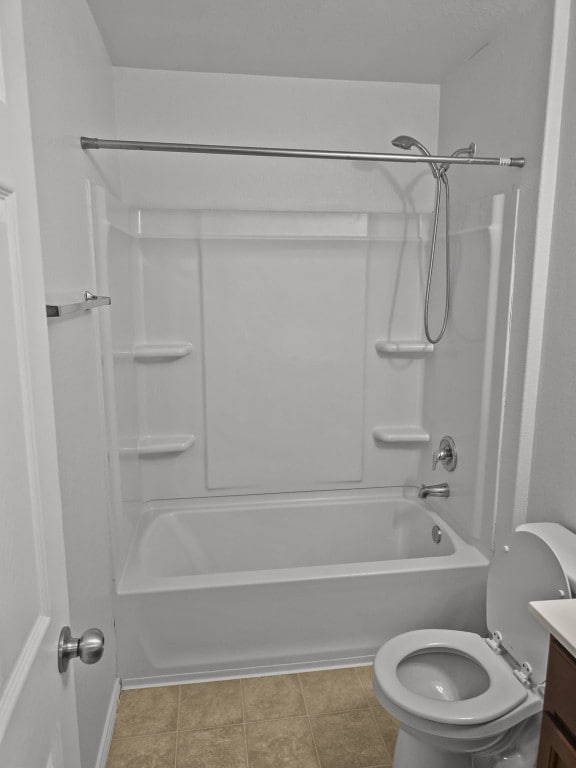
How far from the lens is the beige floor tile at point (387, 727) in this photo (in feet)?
6.31

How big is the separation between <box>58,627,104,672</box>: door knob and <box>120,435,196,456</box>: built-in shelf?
1.70 metres

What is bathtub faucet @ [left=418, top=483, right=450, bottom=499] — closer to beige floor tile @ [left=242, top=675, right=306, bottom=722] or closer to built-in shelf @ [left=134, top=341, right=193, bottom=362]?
beige floor tile @ [left=242, top=675, right=306, bottom=722]

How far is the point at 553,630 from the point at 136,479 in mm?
1865

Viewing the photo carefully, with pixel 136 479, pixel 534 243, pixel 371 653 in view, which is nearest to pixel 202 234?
pixel 136 479

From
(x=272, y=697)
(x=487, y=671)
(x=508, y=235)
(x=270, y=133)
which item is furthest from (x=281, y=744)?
(x=270, y=133)

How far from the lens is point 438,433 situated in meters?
2.68

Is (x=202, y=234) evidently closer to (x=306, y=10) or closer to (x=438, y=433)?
(x=306, y=10)

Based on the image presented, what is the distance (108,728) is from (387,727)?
0.96 m

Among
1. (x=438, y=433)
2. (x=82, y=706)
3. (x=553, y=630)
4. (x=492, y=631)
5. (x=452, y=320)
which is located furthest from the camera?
(x=438, y=433)

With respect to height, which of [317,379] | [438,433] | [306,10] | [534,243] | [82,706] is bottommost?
[82,706]

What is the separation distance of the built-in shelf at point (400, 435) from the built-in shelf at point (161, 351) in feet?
3.37

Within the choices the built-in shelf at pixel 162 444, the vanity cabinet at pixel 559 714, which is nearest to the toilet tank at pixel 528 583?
the vanity cabinet at pixel 559 714

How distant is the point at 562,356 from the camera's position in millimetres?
1801

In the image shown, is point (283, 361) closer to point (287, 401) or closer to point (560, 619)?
point (287, 401)
